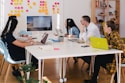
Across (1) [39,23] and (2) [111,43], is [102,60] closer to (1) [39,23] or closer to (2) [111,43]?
(2) [111,43]

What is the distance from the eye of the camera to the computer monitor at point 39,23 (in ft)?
22.8

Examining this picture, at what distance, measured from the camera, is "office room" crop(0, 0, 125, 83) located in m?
2.99

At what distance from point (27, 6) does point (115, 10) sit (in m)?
2.95

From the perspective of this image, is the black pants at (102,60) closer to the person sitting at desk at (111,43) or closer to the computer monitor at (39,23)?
the person sitting at desk at (111,43)

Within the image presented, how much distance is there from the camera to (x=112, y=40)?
3.15 meters

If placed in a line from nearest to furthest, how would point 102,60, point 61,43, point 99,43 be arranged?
point 99,43 → point 102,60 → point 61,43

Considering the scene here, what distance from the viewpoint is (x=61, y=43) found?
12.2 ft

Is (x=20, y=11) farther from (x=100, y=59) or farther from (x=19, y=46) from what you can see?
(x=100, y=59)

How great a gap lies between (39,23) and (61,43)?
342cm

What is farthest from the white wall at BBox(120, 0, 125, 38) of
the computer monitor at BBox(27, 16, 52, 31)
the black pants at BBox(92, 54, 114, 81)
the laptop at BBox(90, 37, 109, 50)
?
the laptop at BBox(90, 37, 109, 50)

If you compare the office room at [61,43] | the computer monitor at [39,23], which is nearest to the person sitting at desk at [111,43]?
the office room at [61,43]

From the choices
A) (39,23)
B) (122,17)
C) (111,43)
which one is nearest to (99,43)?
(111,43)

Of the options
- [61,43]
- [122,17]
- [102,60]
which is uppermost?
[122,17]

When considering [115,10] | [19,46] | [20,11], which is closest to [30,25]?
[20,11]
